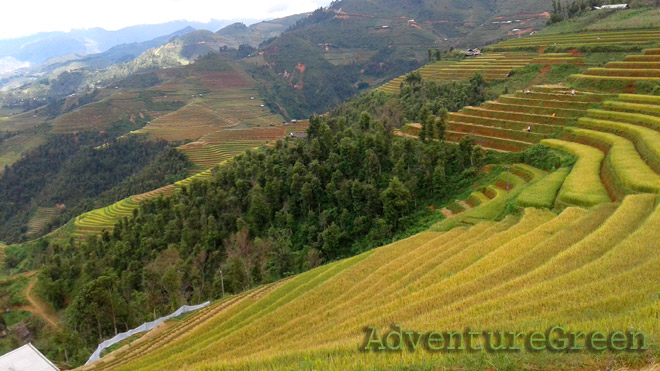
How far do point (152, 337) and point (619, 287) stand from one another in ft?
62.9

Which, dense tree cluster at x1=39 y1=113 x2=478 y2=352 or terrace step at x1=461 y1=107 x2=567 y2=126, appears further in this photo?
terrace step at x1=461 y1=107 x2=567 y2=126

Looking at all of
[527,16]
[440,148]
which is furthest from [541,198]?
[527,16]

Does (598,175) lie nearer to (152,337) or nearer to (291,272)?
(291,272)

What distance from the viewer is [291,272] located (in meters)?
26.5

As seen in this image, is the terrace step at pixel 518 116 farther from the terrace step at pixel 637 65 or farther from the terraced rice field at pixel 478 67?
the terraced rice field at pixel 478 67

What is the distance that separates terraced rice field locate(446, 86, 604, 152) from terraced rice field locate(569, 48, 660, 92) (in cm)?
195

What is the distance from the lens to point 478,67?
53.8 meters

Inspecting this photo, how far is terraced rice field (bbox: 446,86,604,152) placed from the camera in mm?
29062

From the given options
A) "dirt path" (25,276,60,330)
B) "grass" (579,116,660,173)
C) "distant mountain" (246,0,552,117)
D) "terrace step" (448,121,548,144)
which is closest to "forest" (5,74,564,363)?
"dirt path" (25,276,60,330)

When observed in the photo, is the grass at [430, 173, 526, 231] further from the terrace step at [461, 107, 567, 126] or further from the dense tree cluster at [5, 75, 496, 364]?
the terrace step at [461, 107, 567, 126]

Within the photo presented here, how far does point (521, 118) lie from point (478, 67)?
83.8ft

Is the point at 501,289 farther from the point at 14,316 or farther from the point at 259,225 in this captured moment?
the point at 14,316

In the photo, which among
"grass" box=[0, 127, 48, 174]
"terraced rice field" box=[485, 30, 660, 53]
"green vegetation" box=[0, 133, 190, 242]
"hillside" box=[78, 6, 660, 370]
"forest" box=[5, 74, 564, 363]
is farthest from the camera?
"grass" box=[0, 127, 48, 174]

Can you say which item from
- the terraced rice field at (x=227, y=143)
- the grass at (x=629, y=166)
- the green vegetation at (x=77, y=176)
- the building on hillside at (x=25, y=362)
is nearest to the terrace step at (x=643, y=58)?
the grass at (x=629, y=166)
